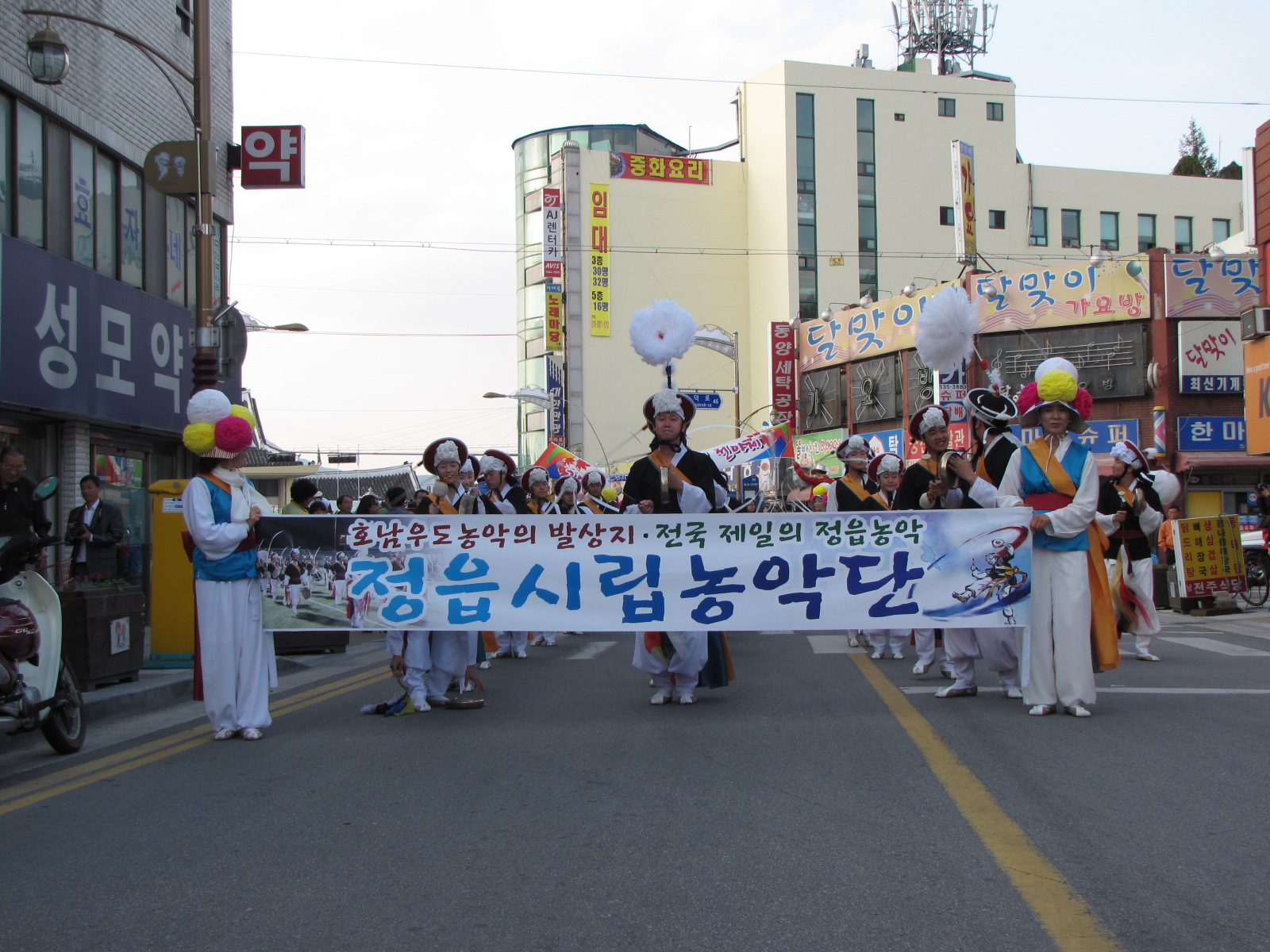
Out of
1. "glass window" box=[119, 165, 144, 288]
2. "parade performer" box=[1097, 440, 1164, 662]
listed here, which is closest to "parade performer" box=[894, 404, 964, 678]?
"parade performer" box=[1097, 440, 1164, 662]

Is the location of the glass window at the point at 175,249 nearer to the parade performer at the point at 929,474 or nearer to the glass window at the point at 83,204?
the glass window at the point at 83,204

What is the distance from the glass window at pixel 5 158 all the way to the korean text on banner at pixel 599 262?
46665 mm

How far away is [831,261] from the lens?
57.9m

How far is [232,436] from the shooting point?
722 centimetres

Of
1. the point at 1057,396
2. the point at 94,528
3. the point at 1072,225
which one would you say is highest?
the point at 1072,225

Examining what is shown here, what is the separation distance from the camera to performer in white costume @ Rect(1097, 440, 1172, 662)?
10797 millimetres

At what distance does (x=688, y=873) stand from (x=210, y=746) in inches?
147

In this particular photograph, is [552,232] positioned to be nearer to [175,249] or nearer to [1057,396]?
[175,249]

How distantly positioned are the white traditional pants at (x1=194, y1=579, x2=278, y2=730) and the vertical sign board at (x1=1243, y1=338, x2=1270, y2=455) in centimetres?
1835

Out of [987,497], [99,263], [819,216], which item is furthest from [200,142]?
[819,216]

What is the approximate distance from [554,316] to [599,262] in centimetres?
364

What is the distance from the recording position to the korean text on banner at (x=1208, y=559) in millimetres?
16969

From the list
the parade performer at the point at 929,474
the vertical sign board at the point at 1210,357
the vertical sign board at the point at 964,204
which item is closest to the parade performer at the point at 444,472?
the parade performer at the point at 929,474

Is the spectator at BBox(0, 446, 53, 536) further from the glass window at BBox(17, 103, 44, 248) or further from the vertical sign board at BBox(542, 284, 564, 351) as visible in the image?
the vertical sign board at BBox(542, 284, 564, 351)
